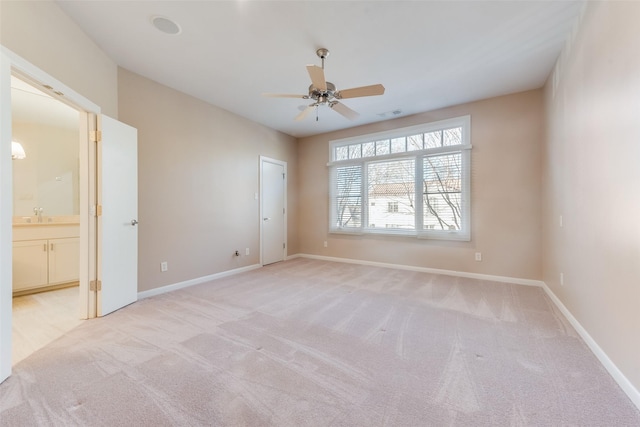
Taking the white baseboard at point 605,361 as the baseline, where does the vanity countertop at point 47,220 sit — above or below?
above

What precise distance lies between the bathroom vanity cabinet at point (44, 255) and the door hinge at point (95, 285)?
1.68 m

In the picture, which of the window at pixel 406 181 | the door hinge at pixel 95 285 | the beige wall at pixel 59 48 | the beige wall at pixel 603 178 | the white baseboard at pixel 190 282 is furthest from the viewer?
the window at pixel 406 181

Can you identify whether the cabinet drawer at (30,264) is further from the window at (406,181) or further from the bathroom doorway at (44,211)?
the window at (406,181)

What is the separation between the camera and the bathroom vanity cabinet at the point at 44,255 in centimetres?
342

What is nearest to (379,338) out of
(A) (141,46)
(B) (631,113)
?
(B) (631,113)

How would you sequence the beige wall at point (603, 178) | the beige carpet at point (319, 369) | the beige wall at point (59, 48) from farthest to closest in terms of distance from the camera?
the beige wall at point (59, 48), the beige wall at point (603, 178), the beige carpet at point (319, 369)

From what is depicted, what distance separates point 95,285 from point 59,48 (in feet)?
7.25

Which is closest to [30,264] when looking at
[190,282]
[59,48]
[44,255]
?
[44,255]

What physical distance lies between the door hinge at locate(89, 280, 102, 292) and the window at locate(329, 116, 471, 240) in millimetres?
3951

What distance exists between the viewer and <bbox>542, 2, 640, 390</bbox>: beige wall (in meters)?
1.54

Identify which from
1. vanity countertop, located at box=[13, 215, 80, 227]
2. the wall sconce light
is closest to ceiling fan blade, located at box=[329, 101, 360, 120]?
vanity countertop, located at box=[13, 215, 80, 227]

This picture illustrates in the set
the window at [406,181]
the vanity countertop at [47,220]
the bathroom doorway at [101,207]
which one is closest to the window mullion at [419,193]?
the window at [406,181]

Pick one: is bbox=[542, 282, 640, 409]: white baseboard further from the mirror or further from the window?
the mirror

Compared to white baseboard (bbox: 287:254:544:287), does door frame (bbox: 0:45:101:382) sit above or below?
above
